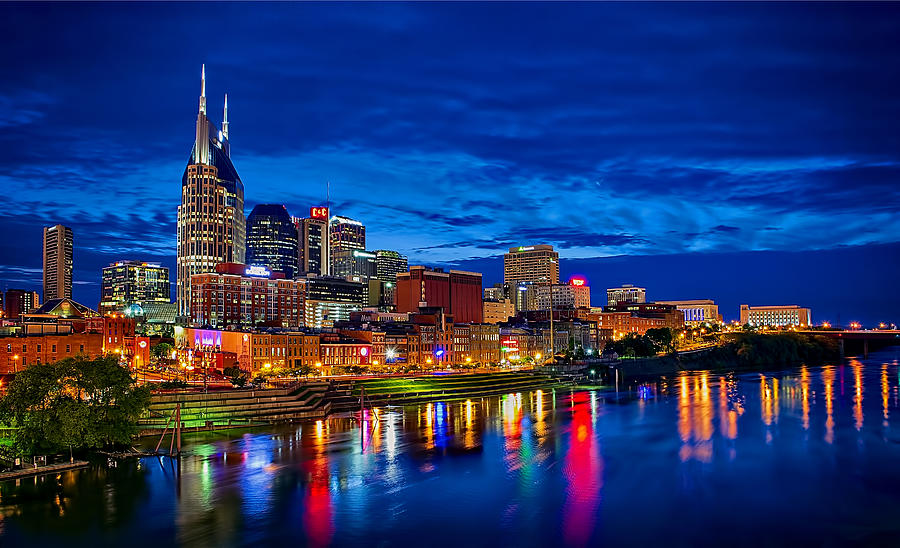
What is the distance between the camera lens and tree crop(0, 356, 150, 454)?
5994cm

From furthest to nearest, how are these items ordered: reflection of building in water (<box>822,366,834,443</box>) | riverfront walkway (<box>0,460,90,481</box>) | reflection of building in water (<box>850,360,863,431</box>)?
1. reflection of building in water (<box>850,360,863,431</box>)
2. reflection of building in water (<box>822,366,834,443</box>)
3. riverfront walkway (<box>0,460,90,481</box>)

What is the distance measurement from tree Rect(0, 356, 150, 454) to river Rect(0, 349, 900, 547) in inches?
174

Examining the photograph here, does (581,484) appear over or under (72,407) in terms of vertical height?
under

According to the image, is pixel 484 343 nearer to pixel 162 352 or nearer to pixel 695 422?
pixel 162 352

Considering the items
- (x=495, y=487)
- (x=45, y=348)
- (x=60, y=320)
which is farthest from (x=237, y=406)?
(x=60, y=320)

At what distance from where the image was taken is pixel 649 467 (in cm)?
6206

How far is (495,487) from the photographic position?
55219mm

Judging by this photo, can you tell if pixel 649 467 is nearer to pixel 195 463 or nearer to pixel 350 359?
pixel 195 463

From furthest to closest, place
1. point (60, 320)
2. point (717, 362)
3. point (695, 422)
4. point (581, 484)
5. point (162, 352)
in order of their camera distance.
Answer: point (717, 362)
point (162, 352)
point (60, 320)
point (695, 422)
point (581, 484)

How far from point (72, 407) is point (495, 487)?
34961 millimetres

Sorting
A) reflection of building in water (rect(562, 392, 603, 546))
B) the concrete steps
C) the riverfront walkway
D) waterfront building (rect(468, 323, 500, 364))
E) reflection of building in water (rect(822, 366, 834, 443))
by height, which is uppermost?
waterfront building (rect(468, 323, 500, 364))

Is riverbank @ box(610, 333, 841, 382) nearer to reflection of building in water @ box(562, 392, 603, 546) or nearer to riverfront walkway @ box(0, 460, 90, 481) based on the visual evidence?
reflection of building in water @ box(562, 392, 603, 546)

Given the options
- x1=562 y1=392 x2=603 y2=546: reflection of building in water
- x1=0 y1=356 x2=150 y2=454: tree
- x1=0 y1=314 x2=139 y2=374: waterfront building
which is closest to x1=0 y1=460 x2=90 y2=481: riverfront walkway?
x1=0 y1=356 x2=150 y2=454: tree

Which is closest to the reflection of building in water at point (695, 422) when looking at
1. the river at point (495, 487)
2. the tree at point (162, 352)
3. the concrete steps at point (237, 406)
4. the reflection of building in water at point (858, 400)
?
the river at point (495, 487)
